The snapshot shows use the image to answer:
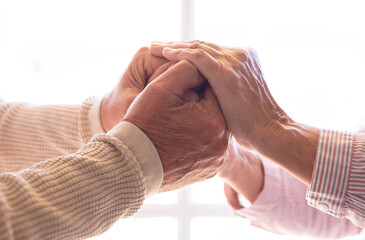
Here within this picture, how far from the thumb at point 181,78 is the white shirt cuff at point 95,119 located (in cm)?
30

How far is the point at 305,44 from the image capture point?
2096 mm

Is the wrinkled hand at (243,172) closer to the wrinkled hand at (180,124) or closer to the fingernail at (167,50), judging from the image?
the wrinkled hand at (180,124)

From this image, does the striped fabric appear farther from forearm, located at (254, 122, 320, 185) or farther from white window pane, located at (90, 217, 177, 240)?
white window pane, located at (90, 217, 177, 240)

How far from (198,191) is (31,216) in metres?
1.64

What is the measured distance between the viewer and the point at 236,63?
3.35 feet

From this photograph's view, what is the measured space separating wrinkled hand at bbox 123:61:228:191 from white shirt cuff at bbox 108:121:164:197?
3cm

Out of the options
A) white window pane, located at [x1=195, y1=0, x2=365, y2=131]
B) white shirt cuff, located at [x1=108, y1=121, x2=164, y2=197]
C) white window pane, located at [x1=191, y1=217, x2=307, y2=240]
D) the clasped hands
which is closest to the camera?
white shirt cuff, located at [x1=108, y1=121, x2=164, y2=197]

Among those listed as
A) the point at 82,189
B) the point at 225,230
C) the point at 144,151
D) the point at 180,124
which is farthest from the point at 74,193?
the point at 225,230

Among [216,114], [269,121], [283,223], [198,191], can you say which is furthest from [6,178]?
[198,191]

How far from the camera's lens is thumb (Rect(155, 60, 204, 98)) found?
2.99 ft

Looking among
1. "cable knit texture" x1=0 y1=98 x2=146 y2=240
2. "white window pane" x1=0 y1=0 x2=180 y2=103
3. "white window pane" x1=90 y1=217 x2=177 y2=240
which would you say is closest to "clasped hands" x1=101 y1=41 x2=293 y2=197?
"cable knit texture" x1=0 y1=98 x2=146 y2=240

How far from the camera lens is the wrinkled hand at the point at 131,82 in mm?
1068

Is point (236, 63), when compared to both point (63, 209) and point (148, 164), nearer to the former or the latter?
point (148, 164)

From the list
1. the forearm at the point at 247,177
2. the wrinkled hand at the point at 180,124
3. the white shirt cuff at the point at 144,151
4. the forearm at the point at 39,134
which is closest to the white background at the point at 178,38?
the forearm at the point at 247,177
